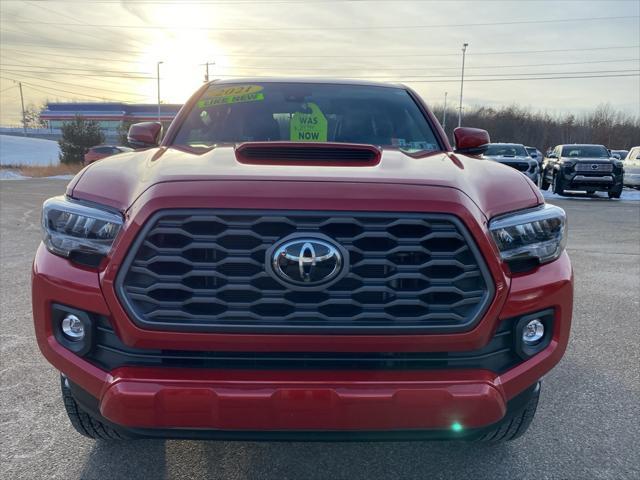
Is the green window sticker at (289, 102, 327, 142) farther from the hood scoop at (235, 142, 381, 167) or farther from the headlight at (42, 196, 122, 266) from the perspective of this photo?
the headlight at (42, 196, 122, 266)

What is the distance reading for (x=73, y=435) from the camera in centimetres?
251

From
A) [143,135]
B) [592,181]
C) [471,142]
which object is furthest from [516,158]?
[143,135]

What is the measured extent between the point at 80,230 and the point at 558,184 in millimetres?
17722

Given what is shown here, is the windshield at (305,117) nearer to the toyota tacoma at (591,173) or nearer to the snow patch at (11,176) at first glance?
the toyota tacoma at (591,173)

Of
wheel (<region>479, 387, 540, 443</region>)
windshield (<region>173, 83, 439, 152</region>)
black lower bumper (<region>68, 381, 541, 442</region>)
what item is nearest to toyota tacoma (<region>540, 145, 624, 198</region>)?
windshield (<region>173, 83, 439, 152</region>)

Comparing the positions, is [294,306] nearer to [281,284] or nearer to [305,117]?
[281,284]

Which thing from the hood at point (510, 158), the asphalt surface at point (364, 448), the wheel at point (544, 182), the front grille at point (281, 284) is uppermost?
the front grille at point (281, 284)

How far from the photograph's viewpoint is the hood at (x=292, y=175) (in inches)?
72.8

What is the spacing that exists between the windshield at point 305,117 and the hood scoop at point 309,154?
2.55 feet

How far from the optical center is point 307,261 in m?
1.72

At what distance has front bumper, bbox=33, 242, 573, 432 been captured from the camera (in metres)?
1.67

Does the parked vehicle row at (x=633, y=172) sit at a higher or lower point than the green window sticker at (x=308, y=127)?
lower

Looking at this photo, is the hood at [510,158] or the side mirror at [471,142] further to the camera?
the hood at [510,158]

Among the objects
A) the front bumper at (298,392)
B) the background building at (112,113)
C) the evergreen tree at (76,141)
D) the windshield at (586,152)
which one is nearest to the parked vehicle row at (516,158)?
the windshield at (586,152)
